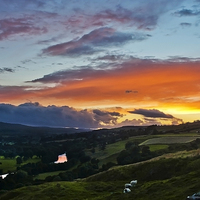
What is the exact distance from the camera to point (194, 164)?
74062mm

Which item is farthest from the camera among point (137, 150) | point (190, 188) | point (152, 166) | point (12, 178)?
point (137, 150)

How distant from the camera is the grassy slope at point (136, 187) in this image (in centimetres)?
5867

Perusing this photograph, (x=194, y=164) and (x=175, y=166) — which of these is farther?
(x=175, y=166)

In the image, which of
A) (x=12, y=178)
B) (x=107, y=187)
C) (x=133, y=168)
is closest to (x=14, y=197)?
(x=107, y=187)

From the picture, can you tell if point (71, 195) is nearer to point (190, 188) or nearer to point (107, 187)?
point (107, 187)

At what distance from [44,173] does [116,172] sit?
10833 cm

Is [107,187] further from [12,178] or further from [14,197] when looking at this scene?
[12,178]

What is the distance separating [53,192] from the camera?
260ft

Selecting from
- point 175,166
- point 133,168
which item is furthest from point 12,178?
point 175,166

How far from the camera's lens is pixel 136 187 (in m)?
66.9

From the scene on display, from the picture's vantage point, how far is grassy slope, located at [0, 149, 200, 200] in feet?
192

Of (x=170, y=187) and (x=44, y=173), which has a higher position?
(x=170, y=187)

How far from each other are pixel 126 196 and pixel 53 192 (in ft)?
92.7

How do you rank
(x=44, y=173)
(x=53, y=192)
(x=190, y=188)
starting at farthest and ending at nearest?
→ (x=44, y=173) → (x=53, y=192) → (x=190, y=188)
